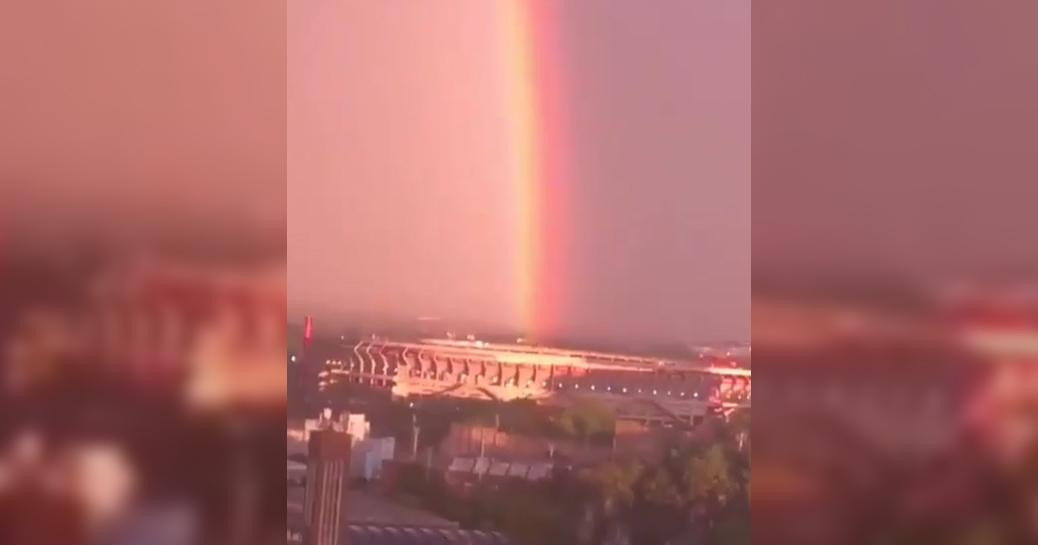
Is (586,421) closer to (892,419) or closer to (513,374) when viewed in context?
(513,374)

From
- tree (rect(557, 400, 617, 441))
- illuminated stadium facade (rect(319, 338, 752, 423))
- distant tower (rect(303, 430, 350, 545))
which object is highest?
illuminated stadium facade (rect(319, 338, 752, 423))

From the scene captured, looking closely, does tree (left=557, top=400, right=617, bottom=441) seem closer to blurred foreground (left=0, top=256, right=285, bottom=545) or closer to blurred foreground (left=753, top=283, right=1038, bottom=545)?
blurred foreground (left=753, top=283, right=1038, bottom=545)

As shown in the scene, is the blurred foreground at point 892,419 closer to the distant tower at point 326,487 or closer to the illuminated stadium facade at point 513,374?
the illuminated stadium facade at point 513,374

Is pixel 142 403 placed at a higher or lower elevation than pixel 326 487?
higher

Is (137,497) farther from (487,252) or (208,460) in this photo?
(487,252)

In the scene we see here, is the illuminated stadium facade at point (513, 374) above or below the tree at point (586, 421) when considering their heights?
above

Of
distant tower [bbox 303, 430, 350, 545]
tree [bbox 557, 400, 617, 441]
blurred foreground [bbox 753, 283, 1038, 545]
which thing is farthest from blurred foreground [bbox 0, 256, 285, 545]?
blurred foreground [bbox 753, 283, 1038, 545]

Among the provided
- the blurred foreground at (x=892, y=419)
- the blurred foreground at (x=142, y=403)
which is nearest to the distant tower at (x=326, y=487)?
the blurred foreground at (x=142, y=403)

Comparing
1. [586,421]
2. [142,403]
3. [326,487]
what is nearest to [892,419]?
[586,421]
